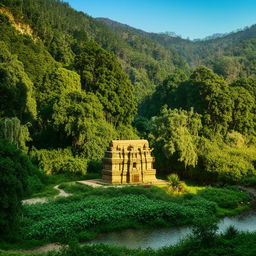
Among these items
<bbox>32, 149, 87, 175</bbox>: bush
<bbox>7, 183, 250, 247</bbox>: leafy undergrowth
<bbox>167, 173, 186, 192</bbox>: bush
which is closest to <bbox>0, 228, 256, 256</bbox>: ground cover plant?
<bbox>7, 183, 250, 247</bbox>: leafy undergrowth

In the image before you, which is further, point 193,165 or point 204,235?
point 193,165

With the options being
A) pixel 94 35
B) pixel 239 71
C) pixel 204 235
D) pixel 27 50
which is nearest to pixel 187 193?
pixel 204 235

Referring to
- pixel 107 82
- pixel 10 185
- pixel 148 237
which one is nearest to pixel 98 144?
pixel 107 82

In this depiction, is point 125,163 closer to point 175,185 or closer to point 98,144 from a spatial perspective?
point 175,185

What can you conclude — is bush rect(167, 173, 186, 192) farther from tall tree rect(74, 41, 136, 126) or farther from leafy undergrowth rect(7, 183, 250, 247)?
tall tree rect(74, 41, 136, 126)

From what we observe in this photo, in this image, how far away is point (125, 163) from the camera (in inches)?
1378

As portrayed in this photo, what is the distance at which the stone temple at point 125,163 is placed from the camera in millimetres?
34844

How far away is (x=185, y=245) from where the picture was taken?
57.8ft

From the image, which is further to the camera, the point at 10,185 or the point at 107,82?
the point at 107,82

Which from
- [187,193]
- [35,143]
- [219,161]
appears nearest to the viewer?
[187,193]

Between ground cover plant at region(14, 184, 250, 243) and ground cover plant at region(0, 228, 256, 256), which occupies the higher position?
ground cover plant at region(0, 228, 256, 256)

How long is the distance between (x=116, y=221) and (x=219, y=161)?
1565 centimetres

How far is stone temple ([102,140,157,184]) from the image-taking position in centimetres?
3484

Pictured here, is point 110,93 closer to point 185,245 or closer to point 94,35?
point 185,245
